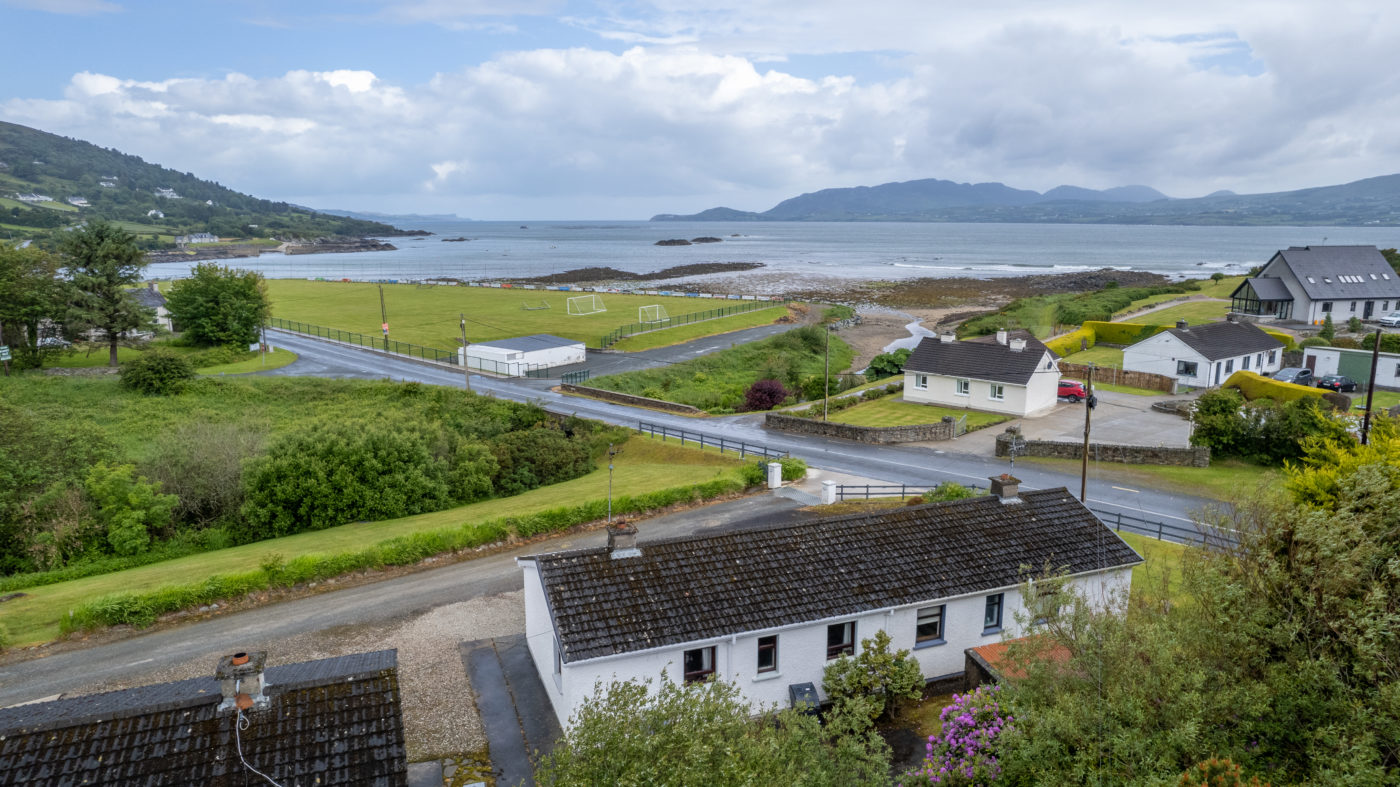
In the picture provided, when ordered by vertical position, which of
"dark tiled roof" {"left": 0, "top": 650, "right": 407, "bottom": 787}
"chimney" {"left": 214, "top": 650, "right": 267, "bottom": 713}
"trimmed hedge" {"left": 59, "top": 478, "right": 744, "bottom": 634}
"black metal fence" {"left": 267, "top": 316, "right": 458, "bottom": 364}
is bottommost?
"trimmed hedge" {"left": 59, "top": 478, "right": 744, "bottom": 634}

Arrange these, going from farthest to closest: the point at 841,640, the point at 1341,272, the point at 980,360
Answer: the point at 1341,272, the point at 980,360, the point at 841,640

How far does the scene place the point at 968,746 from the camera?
43.7 ft

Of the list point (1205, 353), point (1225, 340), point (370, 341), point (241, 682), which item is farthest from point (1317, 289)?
point (241, 682)

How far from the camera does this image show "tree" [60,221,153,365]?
215 feet

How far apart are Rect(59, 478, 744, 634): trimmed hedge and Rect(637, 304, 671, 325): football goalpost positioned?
204 ft

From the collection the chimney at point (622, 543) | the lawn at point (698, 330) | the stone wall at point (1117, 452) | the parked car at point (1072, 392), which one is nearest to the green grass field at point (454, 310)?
the lawn at point (698, 330)

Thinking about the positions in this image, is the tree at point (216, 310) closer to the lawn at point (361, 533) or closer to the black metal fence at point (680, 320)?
the black metal fence at point (680, 320)

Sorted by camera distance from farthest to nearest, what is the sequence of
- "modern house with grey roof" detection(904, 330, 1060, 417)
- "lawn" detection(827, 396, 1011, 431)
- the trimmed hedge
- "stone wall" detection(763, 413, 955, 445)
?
"modern house with grey roof" detection(904, 330, 1060, 417) < "lawn" detection(827, 396, 1011, 431) < "stone wall" detection(763, 413, 955, 445) < the trimmed hedge

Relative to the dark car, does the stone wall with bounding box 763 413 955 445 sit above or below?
below

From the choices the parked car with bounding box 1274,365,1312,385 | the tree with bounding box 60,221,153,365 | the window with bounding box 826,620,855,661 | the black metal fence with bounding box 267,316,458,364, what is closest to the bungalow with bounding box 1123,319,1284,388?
the parked car with bounding box 1274,365,1312,385

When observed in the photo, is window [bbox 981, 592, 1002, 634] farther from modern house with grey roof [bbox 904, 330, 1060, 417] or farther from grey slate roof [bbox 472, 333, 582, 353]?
→ grey slate roof [bbox 472, 333, 582, 353]

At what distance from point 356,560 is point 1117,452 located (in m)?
32.5

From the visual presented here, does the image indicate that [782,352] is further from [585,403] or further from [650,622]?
[650,622]

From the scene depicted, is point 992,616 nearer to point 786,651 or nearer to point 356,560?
point 786,651
